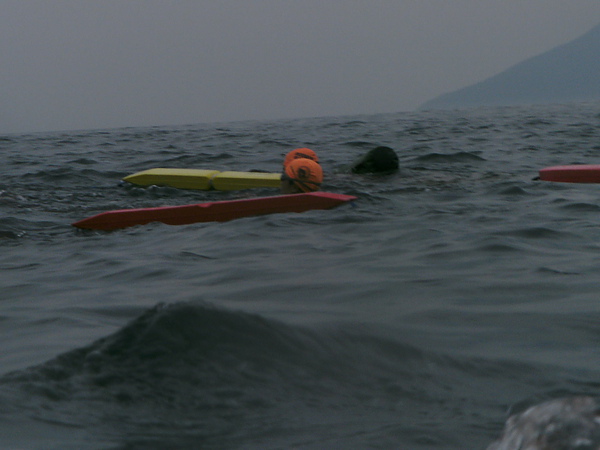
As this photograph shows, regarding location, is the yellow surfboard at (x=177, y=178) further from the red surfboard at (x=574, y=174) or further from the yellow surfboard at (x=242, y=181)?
the red surfboard at (x=574, y=174)

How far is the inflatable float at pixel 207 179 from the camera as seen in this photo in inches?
336

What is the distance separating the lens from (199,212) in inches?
260

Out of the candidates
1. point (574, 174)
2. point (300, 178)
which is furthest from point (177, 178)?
point (574, 174)

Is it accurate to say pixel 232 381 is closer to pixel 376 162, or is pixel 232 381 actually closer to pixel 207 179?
pixel 207 179

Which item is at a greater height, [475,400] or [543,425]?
[543,425]

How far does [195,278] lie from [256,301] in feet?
2.70

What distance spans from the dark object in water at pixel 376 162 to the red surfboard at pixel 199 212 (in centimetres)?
274

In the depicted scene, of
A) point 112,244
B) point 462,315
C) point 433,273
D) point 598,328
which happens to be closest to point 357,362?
point 462,315

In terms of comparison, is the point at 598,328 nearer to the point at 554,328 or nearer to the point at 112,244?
the point at 554,328

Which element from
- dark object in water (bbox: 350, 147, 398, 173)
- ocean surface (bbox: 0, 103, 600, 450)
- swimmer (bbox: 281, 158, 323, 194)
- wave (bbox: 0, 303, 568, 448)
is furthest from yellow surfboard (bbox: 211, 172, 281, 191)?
wave (bbox: 0, 303, 568, 448)

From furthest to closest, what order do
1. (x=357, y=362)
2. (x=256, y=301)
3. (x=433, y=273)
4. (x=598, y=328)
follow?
(x=433, y=273) < (x=256, y=301) < (x=598, y=328) < (x=357, y=362)

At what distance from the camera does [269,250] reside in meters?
5.18

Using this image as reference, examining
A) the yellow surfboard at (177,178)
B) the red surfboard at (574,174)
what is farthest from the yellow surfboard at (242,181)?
the red surfboard at (574,174)

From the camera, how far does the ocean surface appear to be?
2.22m
